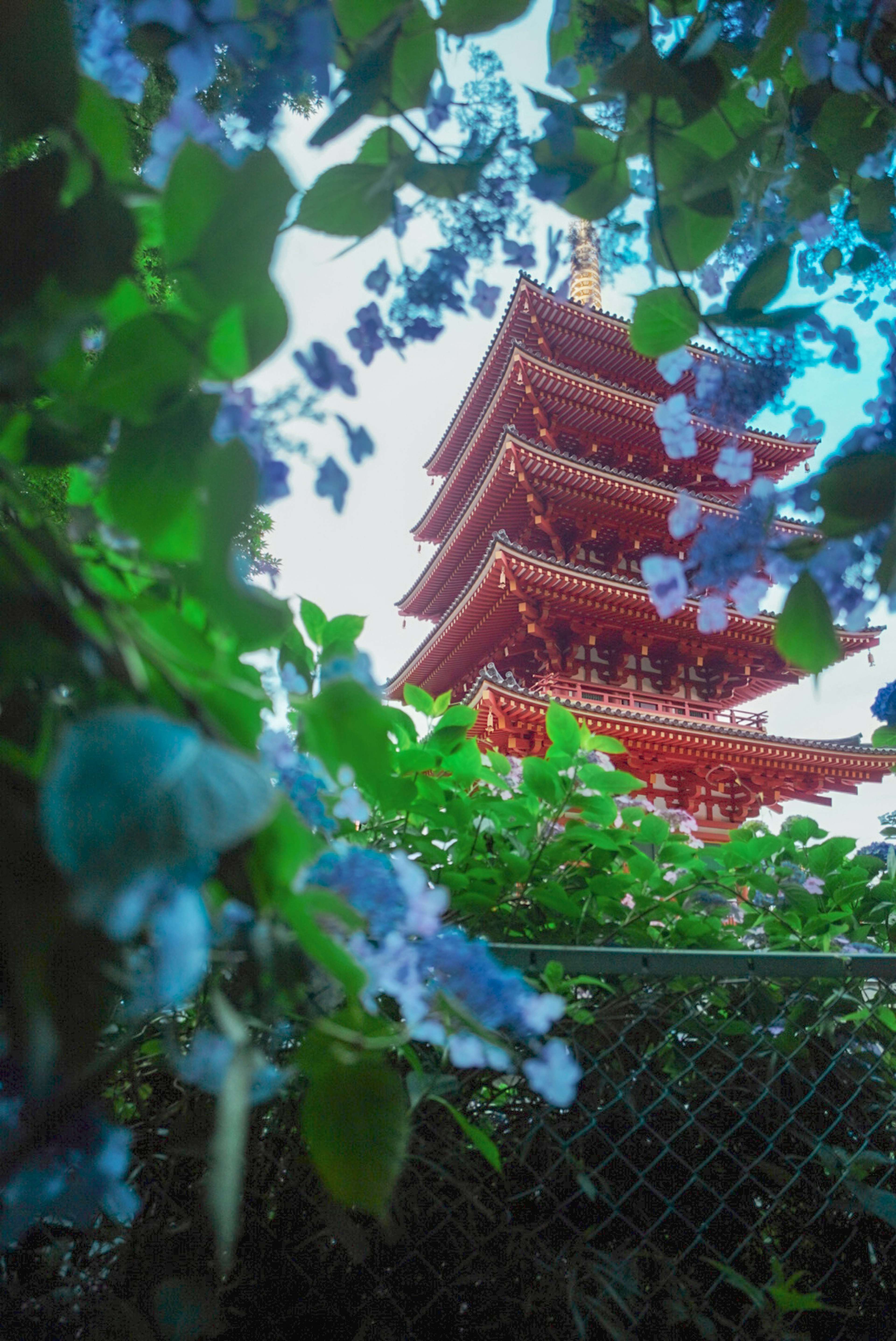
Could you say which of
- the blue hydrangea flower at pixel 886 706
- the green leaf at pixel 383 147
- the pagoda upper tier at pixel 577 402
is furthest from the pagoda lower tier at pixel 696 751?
the green leaf at pixel 383 147

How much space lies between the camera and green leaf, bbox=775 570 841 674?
408 mm

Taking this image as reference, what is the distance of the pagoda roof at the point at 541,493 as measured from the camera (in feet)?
25.1

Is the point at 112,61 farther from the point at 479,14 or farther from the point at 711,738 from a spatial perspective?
the point at 711,738

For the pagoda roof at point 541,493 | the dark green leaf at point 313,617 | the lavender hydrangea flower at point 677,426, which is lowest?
the dark green leaf at point 313,617

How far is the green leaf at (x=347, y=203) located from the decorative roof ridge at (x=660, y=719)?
20.3 ft

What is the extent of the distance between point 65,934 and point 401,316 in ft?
1.28

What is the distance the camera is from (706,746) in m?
7.69

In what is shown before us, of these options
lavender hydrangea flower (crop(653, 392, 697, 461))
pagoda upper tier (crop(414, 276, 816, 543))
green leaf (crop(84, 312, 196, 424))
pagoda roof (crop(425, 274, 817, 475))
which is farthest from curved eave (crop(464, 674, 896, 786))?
green leaf (crop(84, 312, 196, 424))

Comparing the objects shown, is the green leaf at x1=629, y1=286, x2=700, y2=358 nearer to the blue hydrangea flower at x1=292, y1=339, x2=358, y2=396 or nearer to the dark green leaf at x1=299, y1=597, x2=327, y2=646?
the blue hydrangea flower at x1=292, y1=339, x2=358, y2=396

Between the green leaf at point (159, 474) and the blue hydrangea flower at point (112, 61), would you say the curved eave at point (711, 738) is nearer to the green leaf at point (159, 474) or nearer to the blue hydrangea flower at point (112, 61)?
the blue hydrangea flower at point (112, 61)

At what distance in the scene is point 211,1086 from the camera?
302mm

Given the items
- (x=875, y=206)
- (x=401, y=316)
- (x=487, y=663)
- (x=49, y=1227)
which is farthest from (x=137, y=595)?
(x=487, y=663)

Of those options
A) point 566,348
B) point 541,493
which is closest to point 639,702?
point 541,493

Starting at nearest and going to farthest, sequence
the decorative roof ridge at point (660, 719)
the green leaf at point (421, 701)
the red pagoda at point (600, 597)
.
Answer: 1. the green leaf at point (421, 701)
2. the decorative roof ridge at point (660, 719)
3. the red pagoda at point (600, 597)
